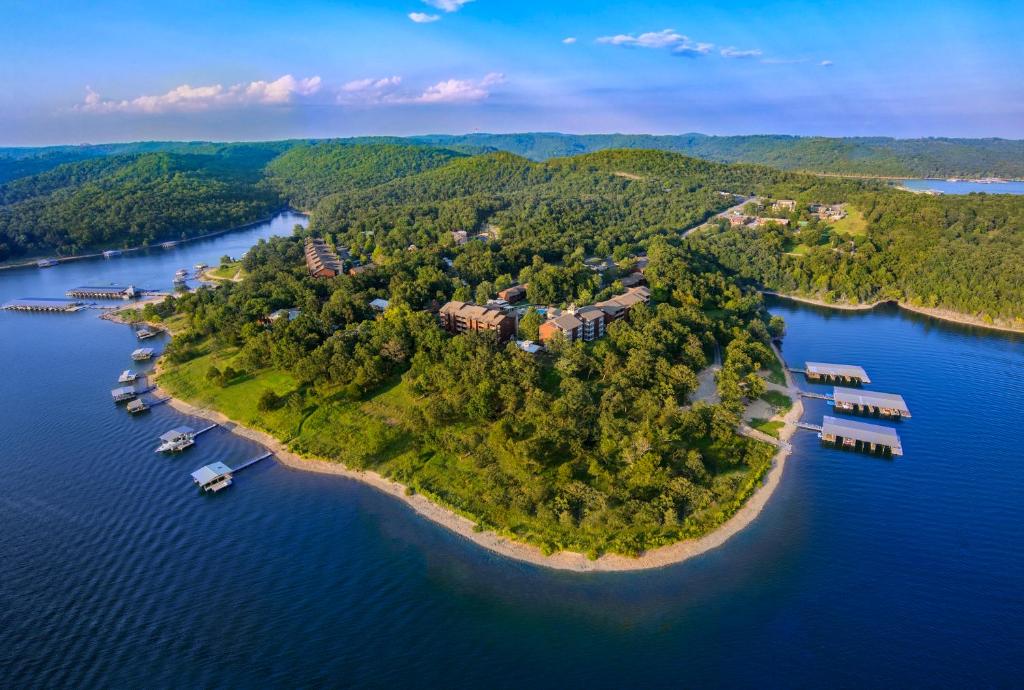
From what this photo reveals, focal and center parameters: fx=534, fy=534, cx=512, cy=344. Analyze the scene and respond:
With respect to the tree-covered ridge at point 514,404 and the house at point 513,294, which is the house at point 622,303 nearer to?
the tree-covered ridge at point 514,404

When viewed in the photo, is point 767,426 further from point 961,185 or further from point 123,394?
point 961,185

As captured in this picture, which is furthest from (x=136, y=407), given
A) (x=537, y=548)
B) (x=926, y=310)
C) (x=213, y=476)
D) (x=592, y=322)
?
(x=926, y=310)

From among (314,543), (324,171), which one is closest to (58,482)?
(314,543)

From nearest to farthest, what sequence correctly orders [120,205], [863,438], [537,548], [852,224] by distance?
[537,548], [863,438], [852,224], [120,205]

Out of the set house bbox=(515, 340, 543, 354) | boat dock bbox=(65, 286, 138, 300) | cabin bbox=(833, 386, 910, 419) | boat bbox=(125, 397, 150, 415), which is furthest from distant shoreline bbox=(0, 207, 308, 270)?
cabin bbox=(833, 386, 910, 419)

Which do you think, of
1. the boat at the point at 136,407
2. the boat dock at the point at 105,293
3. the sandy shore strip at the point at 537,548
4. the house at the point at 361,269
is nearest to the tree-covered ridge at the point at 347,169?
the boat dock at the point at 105,293

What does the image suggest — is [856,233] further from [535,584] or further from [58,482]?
[58,482]
